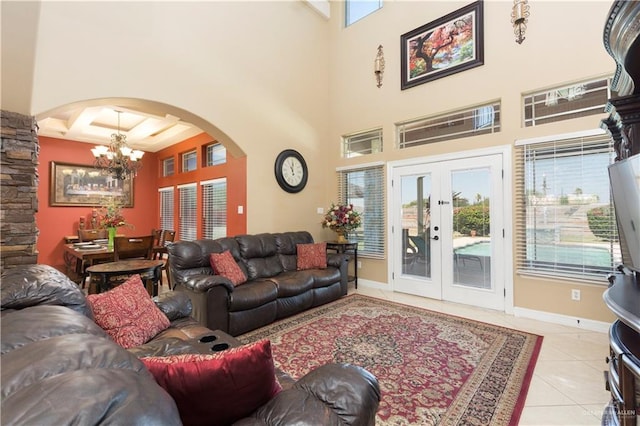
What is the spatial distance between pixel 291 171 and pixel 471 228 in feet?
9.97

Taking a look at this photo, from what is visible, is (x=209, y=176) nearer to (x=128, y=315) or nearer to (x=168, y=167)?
(x=168, y=167)

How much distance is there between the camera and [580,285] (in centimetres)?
329

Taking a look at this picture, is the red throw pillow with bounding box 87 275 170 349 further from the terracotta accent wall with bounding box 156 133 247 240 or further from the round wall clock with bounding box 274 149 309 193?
the round wall clock with bounding box 274 149 309 193

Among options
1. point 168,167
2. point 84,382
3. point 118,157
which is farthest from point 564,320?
point 168,167

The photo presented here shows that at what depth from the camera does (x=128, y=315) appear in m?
1.93

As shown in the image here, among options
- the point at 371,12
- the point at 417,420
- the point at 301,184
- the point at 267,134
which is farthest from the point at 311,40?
the point at 417,420

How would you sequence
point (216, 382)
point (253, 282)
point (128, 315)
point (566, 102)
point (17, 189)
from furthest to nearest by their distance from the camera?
point (253, 282), point (566, 102), point (17, 189), point (128, 315), point (216, 382)

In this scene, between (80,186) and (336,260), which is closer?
(336,260)

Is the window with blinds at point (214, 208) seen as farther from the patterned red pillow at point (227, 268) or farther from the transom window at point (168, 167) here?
the patterned red pillow at point (227, 268)

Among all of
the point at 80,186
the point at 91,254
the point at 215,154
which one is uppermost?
the point at 215,154

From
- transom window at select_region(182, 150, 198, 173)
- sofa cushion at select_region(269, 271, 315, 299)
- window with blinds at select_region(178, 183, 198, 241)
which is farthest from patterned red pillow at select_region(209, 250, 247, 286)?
transom window at select_region(182, 150, 198, 173)

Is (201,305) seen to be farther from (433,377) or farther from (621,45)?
(621,45)

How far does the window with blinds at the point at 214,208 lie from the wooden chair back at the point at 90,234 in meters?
1.98

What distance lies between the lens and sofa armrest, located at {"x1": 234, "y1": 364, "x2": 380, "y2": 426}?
3.14 feet
